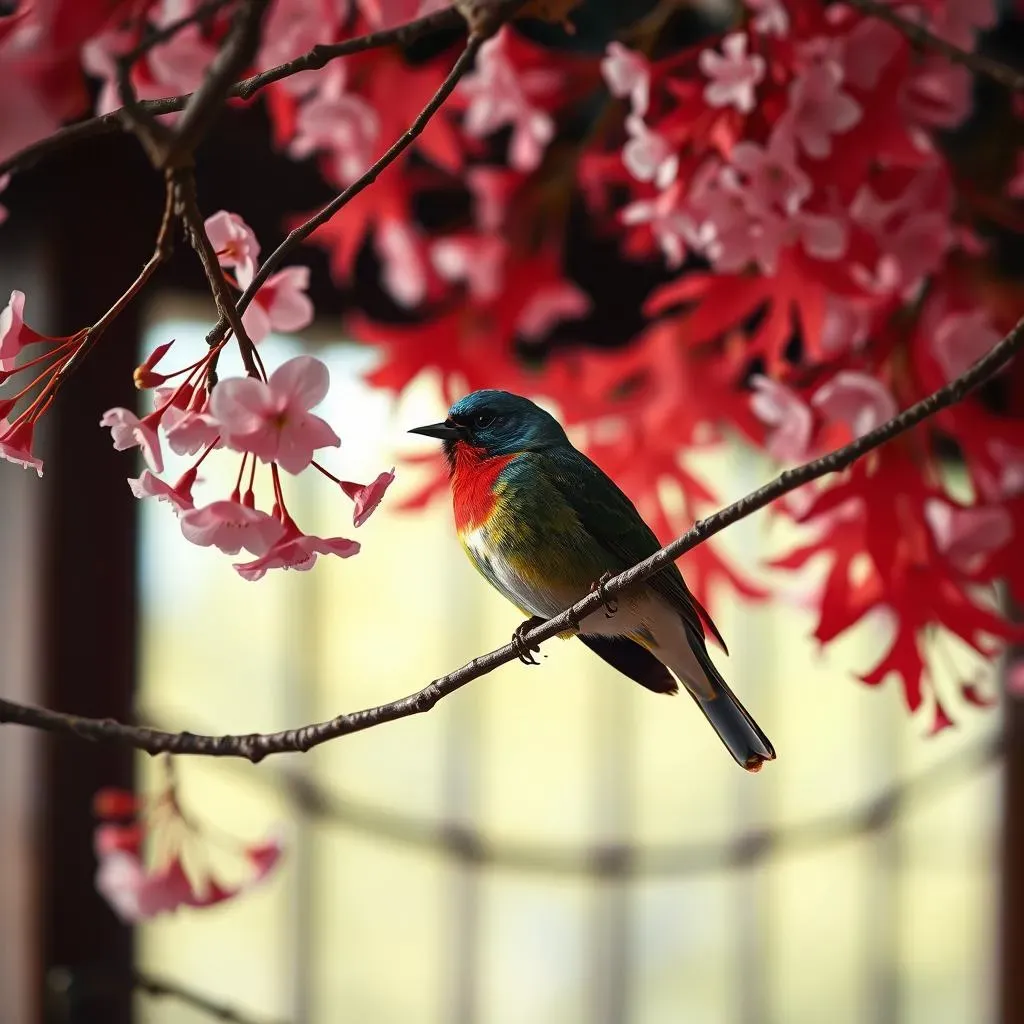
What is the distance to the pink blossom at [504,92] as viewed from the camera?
1.72 ft

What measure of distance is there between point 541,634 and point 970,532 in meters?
0.29

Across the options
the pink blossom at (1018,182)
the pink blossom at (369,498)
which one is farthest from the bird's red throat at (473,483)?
the pink blossom at (1018,182)

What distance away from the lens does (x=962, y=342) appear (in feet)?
1.60

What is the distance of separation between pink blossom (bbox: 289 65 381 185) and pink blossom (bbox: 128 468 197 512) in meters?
0.29

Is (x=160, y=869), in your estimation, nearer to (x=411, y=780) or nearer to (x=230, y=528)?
(x=230, y=528)

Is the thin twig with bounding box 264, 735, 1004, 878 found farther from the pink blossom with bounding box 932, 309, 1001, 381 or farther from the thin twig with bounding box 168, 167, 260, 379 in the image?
the thin twig with bounding box 168, 167, 260, 379

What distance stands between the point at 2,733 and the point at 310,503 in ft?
1.06

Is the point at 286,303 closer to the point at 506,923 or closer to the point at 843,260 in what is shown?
the point at 843,260

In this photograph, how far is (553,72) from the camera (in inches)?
22.6

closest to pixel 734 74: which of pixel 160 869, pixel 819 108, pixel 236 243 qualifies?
pixel 819 108

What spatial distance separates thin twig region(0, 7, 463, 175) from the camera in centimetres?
22

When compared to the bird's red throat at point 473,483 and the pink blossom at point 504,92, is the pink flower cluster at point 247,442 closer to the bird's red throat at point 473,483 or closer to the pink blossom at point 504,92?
the bird's red throat at point 473,483

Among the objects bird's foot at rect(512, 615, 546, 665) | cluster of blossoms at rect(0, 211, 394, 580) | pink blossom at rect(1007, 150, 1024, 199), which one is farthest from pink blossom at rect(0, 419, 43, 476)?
pink blossom at rect(1007, 150, 1024, 199)

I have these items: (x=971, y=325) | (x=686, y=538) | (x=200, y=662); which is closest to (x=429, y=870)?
(x=200, y=662)
